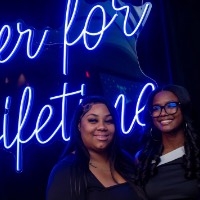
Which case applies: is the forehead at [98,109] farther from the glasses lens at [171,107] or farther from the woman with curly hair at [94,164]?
the glasses lens at [171,107]

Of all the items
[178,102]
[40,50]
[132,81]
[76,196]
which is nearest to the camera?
[76,196]

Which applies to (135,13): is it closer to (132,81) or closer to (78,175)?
(132,81)

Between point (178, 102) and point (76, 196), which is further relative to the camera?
point (178, 102)

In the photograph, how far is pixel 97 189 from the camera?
234cm

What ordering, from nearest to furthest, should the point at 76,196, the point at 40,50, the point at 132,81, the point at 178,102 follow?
the point at 76,196, the point at 178,102, the point at 40,50, the point at 132,81

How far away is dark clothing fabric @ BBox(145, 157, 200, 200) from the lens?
2377 millimetres

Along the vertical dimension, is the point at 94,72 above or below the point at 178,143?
above

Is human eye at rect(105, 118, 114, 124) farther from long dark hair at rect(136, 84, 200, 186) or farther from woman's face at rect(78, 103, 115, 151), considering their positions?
long dark hair at rect(136, 84, 200, 186)

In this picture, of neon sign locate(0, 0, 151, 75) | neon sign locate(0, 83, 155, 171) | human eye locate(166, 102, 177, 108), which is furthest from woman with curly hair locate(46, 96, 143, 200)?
neon sign locate(0, 0, 151, 75)

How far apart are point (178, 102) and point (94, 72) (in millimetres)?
1334

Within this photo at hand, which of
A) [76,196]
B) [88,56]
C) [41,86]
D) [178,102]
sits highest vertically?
[88,56]

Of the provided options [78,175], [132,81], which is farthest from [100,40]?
[78,175]

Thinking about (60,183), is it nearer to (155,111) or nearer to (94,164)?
(94,164)

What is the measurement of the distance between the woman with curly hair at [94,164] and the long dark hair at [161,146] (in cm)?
10
